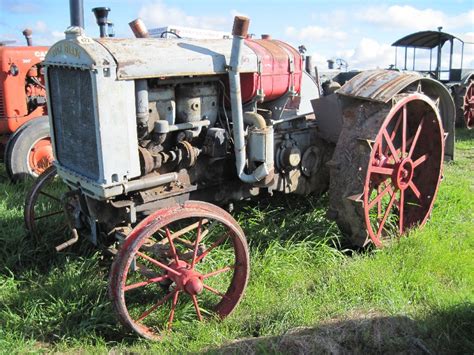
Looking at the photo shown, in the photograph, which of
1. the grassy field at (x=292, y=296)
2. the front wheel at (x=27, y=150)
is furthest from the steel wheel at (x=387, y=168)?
the front wheel at (x=27, y=150)

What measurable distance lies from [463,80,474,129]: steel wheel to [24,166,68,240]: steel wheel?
876 centimetres

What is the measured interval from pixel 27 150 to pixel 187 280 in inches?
129

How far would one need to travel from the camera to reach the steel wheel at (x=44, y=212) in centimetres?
378

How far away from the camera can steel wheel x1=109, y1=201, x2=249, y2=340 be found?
277cm

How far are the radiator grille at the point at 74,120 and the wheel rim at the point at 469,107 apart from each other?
360 inches

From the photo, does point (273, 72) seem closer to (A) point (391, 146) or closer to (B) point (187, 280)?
(A) point (391, 146)

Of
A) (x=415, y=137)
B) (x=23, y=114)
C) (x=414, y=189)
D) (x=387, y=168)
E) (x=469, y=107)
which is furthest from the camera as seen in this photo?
(x=469, y=107)

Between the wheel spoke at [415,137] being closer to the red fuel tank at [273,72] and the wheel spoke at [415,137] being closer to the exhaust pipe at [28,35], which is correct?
the red fuel tank at [273,72]

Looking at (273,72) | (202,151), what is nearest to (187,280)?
(202,151)

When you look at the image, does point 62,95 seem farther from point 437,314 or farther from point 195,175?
point 437,314

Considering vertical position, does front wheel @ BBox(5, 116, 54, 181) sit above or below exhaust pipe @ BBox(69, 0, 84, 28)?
below

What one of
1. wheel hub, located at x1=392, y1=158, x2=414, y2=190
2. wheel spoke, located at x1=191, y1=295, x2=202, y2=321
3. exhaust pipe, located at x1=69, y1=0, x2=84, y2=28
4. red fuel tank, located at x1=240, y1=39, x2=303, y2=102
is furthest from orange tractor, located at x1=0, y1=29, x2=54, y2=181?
wheel hub, located at x1=392, y1=158, x2=414, y2=190

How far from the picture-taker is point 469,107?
1064 centimetres

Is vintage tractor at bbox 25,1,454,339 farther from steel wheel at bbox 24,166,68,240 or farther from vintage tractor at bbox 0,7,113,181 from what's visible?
vintage tractor at bbox 0,7,113,181
